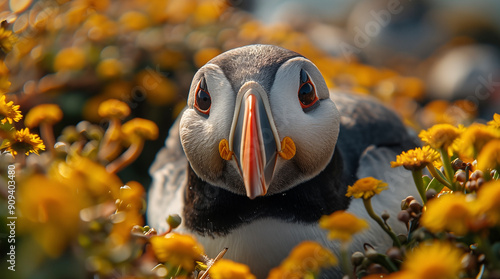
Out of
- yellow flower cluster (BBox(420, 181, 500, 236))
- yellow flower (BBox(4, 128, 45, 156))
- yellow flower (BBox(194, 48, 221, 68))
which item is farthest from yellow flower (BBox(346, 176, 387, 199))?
yellow flower (BBox(194, 48, 221, 68))

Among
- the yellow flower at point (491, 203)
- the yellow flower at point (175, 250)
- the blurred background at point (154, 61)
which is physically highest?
the yellow flower at point (491, 203)

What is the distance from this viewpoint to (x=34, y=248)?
1.02 metres

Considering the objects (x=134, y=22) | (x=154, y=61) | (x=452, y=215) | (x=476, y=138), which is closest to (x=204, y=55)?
(x=154, y=61)

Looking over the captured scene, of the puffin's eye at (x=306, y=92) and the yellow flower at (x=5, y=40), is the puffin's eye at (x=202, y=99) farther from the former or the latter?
the yellow flower at (x=5, y=40)

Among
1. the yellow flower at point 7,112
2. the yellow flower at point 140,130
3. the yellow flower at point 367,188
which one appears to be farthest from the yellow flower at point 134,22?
the yellow flower at point 367,188

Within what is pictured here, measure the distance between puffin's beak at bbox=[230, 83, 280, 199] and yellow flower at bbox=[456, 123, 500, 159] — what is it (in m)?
0.59

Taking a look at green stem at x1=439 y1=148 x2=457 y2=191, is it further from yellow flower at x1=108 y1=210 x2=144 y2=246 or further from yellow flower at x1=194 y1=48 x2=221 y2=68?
yellow flower at x1=194 y1=48 x2=221 y2=68

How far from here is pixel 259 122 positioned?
1.55m

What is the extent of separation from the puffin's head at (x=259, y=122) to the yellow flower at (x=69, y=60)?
1.90 meters

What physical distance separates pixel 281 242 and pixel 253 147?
498 millimetres

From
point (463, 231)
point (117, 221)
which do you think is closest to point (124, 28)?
point (117, 221)

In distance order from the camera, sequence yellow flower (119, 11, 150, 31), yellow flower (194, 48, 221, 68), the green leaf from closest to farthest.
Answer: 1. the green leaf
2. yellow flower (194, 48, 221, 68)
3. yellow flower (119, 11, 150, 31)

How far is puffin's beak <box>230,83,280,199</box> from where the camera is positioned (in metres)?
1.52

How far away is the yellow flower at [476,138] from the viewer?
150cm
